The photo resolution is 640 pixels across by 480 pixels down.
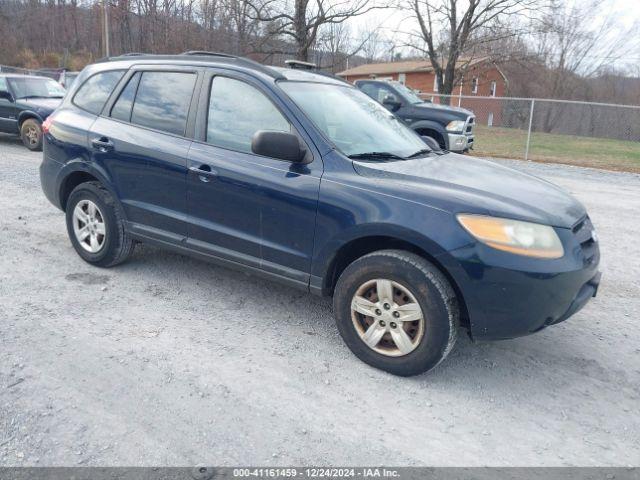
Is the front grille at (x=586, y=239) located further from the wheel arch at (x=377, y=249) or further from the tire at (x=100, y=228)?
the tire at (x=100, y=228)

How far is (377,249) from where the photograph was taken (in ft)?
11.1

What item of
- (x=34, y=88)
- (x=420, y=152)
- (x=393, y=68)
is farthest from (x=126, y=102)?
(x=393, y=68)

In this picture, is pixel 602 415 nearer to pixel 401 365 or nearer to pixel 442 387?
pixel 442 387

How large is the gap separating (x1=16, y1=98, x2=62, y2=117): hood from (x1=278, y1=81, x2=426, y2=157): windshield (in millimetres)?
9769

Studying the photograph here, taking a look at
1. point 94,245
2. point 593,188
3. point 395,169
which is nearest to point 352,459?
point 395,169

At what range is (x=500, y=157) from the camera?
15.1 m

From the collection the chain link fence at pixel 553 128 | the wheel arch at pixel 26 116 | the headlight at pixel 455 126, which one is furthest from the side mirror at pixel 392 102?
the wheel arch at pixel 26 116

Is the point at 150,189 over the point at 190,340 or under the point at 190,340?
over

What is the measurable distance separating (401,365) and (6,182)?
770 centimetres

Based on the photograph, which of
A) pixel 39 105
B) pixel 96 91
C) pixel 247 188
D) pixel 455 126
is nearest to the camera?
pixel 247 188

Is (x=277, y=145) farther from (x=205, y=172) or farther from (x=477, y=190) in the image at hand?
(x=477, y=190)

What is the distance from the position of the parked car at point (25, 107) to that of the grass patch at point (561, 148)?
11352mm

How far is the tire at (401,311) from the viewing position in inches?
118

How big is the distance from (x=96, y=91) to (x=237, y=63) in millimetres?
1583
